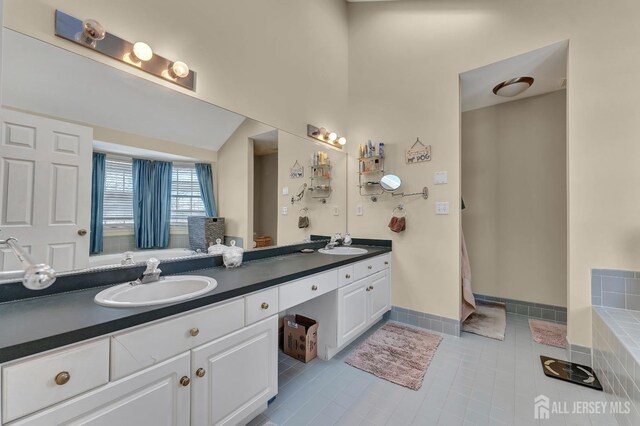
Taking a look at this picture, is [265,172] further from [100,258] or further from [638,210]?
[638,210]

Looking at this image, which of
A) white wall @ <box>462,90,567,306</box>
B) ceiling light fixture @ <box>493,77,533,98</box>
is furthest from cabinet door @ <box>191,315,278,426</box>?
ceiling light fixture @ <box>493,77,533,98</box>

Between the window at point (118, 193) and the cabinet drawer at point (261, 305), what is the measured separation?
0.83 m

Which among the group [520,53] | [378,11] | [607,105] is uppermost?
[378,11]

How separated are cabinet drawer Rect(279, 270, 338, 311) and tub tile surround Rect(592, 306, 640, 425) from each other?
1605mm

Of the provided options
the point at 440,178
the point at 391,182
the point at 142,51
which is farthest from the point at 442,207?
the point at 142,51

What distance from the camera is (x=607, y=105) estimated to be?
1892 mm

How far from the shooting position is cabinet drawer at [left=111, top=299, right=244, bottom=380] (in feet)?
3.00

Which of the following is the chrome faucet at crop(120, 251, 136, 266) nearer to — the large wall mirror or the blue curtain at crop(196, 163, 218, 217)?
the large wall mirror

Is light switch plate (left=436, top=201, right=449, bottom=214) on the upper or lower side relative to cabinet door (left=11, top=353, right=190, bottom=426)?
upper

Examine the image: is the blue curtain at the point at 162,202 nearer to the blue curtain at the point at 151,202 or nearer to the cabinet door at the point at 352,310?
the blue curtain at the point at 151,202

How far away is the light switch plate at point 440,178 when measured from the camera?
2.52 metres

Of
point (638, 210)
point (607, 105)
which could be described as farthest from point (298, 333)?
point (607, 105)

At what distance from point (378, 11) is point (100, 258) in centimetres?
349

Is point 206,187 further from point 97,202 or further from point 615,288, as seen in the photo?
point 615,288
